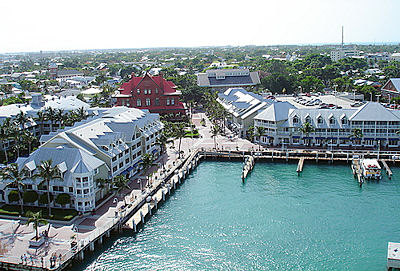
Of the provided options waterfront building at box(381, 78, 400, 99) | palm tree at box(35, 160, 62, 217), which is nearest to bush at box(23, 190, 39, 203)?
palm tree at box(35, 160, 62, 217)

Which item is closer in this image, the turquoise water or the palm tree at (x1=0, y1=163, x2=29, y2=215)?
the turquoise water

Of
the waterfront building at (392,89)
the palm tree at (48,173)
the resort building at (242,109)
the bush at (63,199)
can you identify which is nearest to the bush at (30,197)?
the palm tree at (48,173)

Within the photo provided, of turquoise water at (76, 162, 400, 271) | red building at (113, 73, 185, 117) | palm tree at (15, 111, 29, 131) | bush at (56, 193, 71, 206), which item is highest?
red building at (113, 73, 185, 117)

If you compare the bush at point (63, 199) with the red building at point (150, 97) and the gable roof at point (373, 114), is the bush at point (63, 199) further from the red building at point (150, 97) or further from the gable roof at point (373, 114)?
the red building at point (150, 97)

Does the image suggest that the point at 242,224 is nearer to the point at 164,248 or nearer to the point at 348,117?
the point at 164,248

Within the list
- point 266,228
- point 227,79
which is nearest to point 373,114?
point 266,228

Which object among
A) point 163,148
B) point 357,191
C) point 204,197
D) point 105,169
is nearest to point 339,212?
point 357,191

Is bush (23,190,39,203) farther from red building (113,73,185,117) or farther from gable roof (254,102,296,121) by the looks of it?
red building (113,73,185,117)
